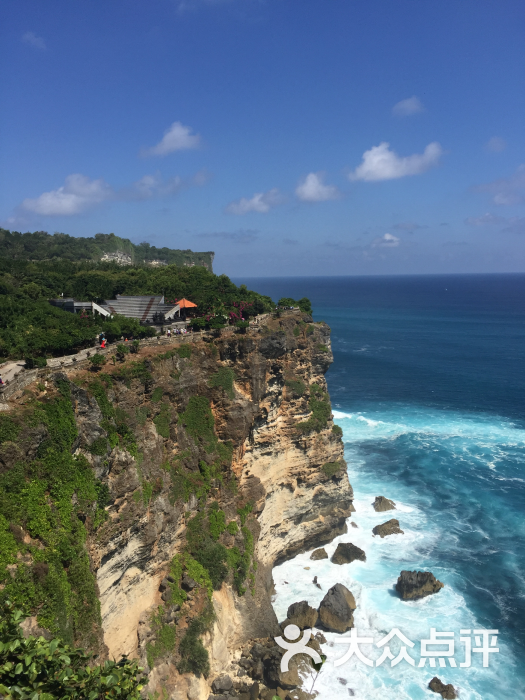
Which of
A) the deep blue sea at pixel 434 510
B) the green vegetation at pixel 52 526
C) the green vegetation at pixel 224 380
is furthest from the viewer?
the green vegetation at pixel 224 380

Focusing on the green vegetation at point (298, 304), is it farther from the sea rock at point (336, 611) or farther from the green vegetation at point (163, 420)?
the sea rock at point (336, 611)

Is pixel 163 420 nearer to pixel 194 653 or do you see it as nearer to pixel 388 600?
pixel 194 653

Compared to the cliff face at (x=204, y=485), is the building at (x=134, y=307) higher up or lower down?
higher up

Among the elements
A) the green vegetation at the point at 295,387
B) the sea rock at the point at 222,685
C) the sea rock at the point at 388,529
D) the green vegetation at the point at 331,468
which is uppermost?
the green vegetation at the point at 295,387

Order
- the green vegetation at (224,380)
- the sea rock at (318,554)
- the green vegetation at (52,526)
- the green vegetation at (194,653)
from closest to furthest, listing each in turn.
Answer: the green vegetation at (52,526)
the green vegetation at (194,653)
the green vegetation at (224,380)
the sea rock at (318,554)

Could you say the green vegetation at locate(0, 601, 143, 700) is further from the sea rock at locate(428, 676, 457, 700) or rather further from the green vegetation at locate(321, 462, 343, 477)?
the green vegetation at locate(321, 462, 343, 477)

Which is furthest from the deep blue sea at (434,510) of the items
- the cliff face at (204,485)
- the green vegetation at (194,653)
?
the green vegetation at (194,653)

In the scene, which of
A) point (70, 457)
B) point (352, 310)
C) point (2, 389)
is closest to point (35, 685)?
point (70, 457)
